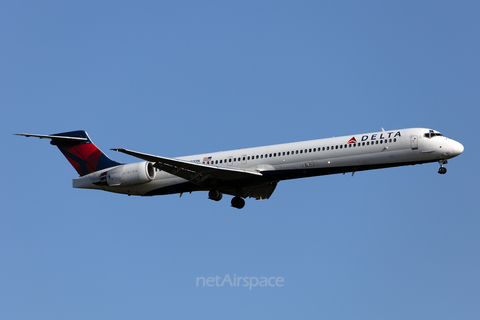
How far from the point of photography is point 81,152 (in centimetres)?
4059

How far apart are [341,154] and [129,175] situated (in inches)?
487

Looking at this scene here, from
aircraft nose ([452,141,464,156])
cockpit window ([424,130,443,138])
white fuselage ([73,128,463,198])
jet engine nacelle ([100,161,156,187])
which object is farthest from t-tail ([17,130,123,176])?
aircraft nose ([452,141,464,156])

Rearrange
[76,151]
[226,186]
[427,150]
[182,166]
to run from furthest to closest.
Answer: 1. [76,151]
2. [226,186]
3. [182,166]
4. [427,150]

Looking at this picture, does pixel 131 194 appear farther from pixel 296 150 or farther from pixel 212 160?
pixel 296 150

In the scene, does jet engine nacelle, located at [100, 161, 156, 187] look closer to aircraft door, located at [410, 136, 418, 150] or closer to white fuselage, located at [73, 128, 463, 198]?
white fuselage, located at [73, 128, 463, 198]

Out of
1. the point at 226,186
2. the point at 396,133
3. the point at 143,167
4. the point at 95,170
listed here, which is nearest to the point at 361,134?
the point at 396,133

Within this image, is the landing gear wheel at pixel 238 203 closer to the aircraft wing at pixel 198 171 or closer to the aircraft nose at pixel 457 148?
the aircraft wing at pixel 198 171

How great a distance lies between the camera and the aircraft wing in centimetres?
3494

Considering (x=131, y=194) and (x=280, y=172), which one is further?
(x=131, y=194)

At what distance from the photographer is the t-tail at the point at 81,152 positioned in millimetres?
40125

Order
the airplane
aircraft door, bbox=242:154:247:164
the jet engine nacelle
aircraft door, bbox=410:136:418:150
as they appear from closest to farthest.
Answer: aircraft door, bbox=410:136:418:150 → the airplane → aircraft door, bbox=242:154:247:164 → the jet engine nacelle

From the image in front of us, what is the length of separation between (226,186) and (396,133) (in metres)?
10.0

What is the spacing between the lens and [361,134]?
34750mm

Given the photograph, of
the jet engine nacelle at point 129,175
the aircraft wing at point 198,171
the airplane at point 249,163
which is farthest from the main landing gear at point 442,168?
the jet engine nacelle at point 129,175
